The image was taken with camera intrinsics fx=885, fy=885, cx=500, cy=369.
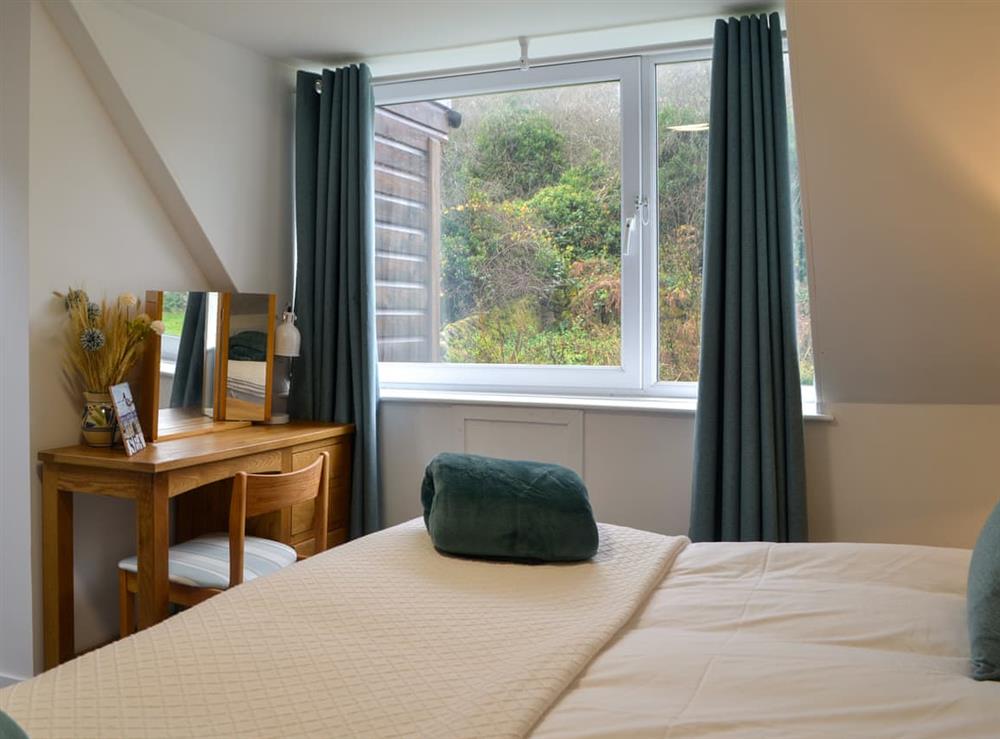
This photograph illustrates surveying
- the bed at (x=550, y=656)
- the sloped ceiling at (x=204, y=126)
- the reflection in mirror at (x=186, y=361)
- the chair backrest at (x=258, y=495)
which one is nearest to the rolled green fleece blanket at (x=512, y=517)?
the bed at (x=550, y=656)

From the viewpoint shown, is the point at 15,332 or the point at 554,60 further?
the point at 554,60

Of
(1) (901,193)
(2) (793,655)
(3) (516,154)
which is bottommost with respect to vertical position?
(2) (793,655)

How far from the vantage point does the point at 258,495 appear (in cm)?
235

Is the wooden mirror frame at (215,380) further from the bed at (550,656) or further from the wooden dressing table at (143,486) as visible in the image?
the bed at (550,656)

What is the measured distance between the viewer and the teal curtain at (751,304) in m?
2.74

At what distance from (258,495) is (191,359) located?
911 millimetres

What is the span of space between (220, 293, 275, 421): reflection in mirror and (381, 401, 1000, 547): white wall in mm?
701

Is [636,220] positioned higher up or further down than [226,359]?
higher up

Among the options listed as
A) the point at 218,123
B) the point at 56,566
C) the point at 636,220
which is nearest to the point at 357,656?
the point at 56,566

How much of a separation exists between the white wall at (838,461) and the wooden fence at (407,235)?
1.52 ft

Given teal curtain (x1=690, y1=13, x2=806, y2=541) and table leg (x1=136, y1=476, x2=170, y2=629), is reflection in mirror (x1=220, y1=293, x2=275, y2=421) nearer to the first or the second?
table leg (x1=136, y1=476, x2=170, y2=629)

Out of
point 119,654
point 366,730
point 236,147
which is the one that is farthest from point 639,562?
point 236,147

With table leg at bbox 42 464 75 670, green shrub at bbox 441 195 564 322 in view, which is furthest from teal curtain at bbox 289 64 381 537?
table leg at bbox 42 464 75 670

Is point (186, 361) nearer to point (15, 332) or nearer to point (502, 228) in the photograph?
point (15, 332)
